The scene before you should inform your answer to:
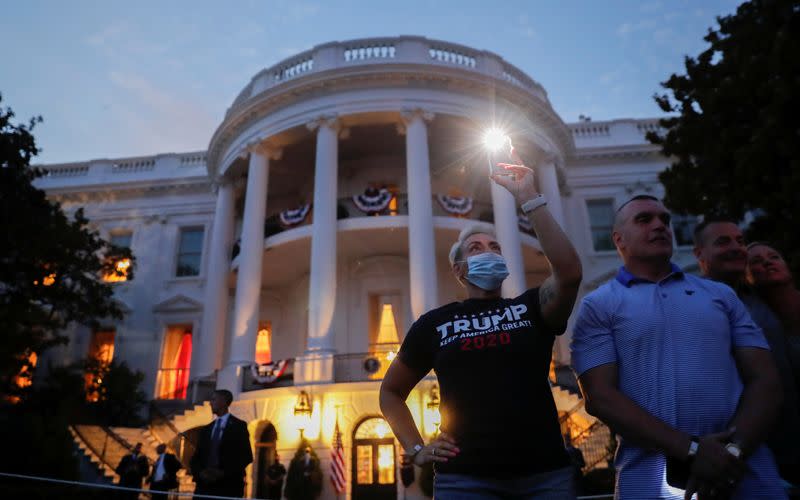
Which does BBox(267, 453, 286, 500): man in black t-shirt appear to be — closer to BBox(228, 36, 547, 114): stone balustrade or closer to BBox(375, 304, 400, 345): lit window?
BBox(375, 304, 400, 345): lit window

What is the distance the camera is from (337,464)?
43.8 feet

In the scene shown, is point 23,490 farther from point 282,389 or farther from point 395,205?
point 395,205

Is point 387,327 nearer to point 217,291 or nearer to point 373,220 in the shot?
point 373,220

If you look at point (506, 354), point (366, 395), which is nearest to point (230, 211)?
point (366, 395)

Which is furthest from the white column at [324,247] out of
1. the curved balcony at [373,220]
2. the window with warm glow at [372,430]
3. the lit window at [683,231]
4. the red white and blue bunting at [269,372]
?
the lit window at [683,231]

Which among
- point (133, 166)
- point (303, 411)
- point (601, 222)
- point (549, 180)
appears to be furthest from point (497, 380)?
point (133, 166)

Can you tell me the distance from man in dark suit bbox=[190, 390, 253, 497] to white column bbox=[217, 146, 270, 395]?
9.65m

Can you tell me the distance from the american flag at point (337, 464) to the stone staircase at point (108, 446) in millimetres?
4092

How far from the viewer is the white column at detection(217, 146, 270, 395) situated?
1580 cm

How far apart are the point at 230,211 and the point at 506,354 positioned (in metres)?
18.8

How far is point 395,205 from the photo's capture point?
18578mm

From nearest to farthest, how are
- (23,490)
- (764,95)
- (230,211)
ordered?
(23,490) < (764,95) < (230,211)

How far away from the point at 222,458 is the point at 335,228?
34.4 feet

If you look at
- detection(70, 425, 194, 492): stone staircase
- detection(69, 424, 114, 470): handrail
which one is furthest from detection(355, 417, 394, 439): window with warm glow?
detection(69, 424, 114, 470): handrail
